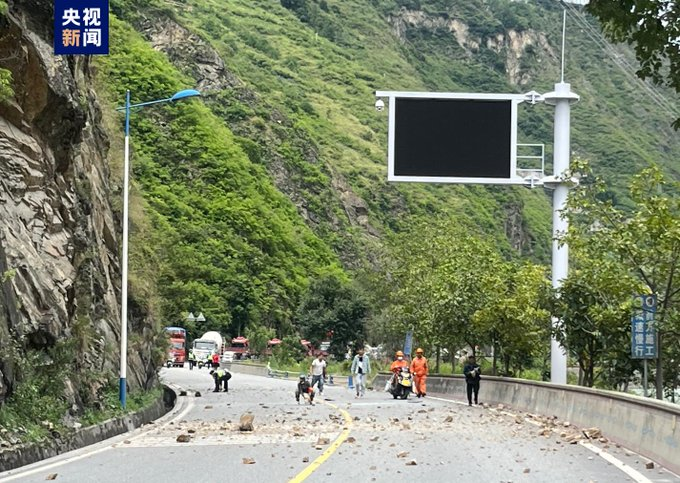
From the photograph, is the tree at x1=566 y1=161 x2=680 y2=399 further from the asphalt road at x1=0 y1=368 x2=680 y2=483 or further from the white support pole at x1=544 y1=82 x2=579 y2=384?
the asphalt road at x1=0 y1=368 x2=680 y2=483

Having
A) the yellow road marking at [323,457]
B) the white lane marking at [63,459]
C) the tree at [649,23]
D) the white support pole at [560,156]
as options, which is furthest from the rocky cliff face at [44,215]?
the white support pole at [560,156]

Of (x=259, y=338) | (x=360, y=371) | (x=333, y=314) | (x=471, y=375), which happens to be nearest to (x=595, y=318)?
(x=471, y=375)

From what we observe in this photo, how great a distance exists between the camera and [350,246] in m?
109

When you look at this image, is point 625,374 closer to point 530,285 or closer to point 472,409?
point 472,409

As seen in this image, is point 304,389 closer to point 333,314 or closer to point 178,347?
point 178,347

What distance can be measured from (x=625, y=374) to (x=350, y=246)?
78.4 meters

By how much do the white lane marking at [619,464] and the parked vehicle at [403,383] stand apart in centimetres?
1652

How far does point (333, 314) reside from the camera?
3378 inches

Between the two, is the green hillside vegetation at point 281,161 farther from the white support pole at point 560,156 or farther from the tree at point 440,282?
the white support pole at point 560,156

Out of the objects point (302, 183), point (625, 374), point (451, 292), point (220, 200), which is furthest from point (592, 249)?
point (302, 183)

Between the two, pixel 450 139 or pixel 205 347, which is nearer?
pixel 450 139

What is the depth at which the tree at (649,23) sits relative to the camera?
9.79 m

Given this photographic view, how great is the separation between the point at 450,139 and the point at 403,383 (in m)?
8.64

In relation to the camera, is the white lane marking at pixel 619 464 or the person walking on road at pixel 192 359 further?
the person walking on road at pixel 192 359
